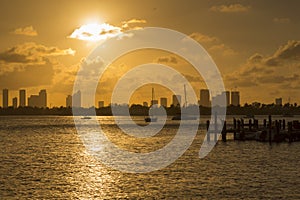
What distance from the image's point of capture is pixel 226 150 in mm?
71125

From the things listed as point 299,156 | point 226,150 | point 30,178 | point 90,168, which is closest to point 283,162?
point 299,156

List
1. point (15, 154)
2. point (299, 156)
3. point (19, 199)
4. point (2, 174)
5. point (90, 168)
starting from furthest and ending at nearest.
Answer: point (15, 154) < point (299, 156) < point (90, 168) < point (2, 174) < point (19, 199)

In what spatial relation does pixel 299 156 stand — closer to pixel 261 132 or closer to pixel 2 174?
pixel 261 132

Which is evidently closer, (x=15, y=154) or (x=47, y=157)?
(x=47, y=157)

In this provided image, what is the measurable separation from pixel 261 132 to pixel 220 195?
5080 cm

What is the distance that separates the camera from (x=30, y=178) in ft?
144

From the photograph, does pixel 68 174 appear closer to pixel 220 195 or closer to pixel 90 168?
pixel 90 168

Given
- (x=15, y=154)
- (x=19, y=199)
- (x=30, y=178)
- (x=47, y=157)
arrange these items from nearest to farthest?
(x=19, y=199), (x=30, y=178), (x=47, y=157), (x=15, y=154)

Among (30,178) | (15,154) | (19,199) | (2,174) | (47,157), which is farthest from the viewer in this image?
(15,154)

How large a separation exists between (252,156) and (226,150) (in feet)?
29.4

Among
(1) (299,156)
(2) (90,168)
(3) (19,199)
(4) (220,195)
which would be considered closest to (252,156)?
(1) (299,156)

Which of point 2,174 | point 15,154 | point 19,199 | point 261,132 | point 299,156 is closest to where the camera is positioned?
point 19,199

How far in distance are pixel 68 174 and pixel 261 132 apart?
44462mm

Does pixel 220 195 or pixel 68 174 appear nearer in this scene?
pixel 220 195
